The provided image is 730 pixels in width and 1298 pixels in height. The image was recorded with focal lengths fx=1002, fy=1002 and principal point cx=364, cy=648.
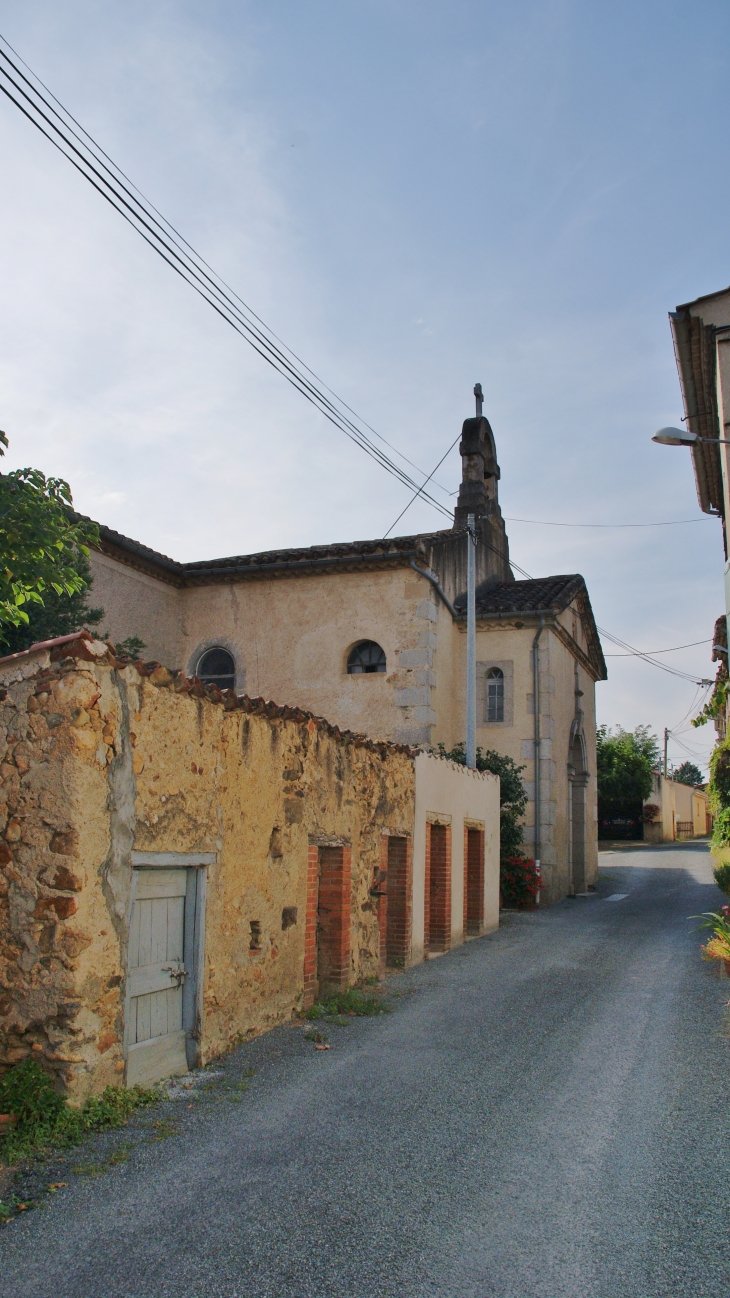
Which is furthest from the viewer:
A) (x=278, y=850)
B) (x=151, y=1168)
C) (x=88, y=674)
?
(x=278, y=850)

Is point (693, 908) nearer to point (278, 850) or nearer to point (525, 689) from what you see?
point (525, 689)

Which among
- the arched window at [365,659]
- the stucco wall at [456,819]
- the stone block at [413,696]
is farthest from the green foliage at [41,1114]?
the arched window at [365,659]

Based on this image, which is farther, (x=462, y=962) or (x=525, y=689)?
(x=525, y=689)

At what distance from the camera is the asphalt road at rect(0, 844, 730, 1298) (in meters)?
4.18

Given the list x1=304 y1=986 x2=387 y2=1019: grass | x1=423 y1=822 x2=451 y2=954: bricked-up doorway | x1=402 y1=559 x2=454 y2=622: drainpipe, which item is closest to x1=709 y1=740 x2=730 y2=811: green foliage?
x1=423 y1=822 x2=451 y2=954: bricked-up doorway

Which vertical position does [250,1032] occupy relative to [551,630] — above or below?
below

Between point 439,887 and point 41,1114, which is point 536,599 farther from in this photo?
point 41,1114

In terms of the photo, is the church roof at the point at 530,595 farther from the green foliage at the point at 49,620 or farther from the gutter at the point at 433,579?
the green foliage at the point at 49,620

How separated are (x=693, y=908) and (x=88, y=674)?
50.2ft

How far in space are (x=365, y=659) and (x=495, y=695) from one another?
12.3 feet

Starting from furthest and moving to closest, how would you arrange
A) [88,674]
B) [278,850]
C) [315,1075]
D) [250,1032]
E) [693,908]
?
1. [693,908]
2. [278,850]
3. [250,1032]
4. [315,1075]
5. [88,674]

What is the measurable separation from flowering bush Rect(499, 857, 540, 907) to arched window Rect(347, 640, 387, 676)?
15.1 ft

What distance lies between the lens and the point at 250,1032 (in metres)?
7.99

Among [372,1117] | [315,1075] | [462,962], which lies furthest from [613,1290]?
[462,962]
